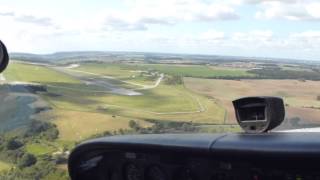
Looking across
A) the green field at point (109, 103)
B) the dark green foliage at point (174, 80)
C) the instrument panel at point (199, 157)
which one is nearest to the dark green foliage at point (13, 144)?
the green field at point (109, 103)

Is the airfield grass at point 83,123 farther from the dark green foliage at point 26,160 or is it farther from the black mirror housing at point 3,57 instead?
the black mirror housing at point 3,57

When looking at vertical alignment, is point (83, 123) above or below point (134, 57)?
below

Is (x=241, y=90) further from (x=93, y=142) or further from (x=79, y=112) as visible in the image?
(x=93, y=142)

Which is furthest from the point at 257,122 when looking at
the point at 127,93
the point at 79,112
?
the point at 127,93

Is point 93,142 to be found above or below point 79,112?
above

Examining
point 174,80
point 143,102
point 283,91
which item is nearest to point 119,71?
point 174,80

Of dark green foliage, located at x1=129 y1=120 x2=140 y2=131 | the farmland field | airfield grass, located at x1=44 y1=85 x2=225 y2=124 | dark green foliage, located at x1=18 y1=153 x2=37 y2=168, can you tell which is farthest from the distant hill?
dark green foliage, located at x1=18 y1=153 x2=37 y2=168

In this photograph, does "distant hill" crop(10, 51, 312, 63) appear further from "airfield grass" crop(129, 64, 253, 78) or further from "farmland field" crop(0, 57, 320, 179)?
"airfield grass" crop(129, 64, 253, 78)

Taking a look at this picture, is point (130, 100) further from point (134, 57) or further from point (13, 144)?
point (134, 57)
